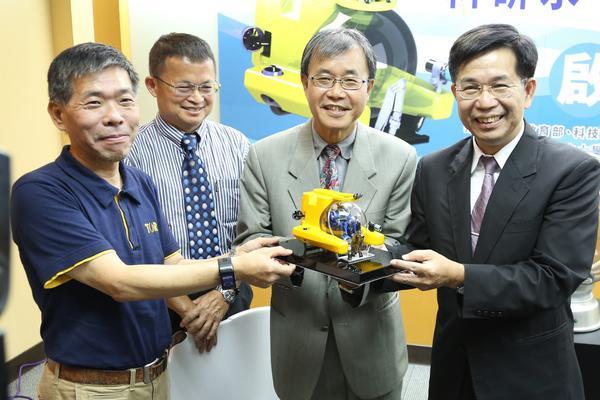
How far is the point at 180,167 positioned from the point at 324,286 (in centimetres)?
87

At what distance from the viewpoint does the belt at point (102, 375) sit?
1574mm

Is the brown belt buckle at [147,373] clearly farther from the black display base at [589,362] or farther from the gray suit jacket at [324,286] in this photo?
the black display base at [589,362]

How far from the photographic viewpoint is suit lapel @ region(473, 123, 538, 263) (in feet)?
5.45

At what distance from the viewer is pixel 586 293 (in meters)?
2.56

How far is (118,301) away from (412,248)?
1.02 m

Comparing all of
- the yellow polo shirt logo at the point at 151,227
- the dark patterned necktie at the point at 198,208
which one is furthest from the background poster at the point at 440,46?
the yellow polo shirt logo at the point at 151,227

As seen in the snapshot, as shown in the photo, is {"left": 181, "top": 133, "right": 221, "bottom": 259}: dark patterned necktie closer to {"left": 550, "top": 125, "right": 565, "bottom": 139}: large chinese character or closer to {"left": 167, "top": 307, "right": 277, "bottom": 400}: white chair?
{"left": 167, "top": 307, "right": 277, "bottom": 400}: white chair

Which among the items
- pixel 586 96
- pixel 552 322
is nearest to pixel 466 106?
pixel 552 322

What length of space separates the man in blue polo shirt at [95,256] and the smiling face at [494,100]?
2.54 ft

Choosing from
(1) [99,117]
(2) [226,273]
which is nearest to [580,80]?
(2) [226,273]

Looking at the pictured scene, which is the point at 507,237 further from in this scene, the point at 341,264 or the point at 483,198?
the point at 341,264

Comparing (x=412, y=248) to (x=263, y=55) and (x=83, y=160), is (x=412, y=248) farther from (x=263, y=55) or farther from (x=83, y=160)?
(x=263, y=55)

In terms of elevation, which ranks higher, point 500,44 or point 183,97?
point 500,44

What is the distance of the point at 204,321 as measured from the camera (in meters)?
2.10
